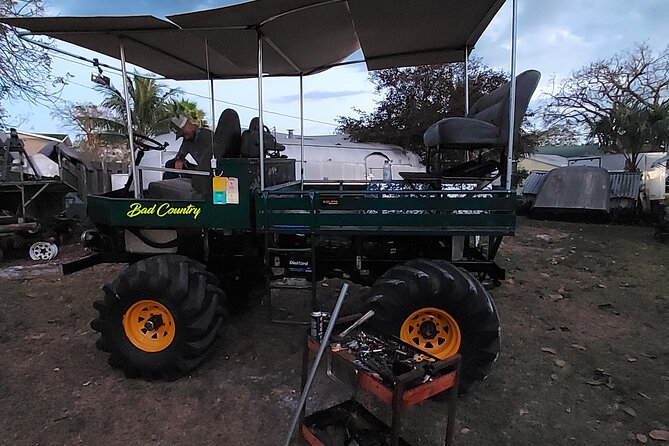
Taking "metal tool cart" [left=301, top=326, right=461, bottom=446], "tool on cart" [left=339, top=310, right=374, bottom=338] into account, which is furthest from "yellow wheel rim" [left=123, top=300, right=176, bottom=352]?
"tool on cart" [left=339, top=310, right=374, bottom=338]

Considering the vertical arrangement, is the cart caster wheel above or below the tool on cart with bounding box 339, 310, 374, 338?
below

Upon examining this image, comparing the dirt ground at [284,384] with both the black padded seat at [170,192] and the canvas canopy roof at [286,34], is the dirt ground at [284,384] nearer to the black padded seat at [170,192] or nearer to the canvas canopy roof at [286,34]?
the black padded seat at [170,192]

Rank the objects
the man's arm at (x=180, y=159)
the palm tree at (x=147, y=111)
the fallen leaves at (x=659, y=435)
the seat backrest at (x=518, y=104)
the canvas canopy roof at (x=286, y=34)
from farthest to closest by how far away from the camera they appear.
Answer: the palm tree at (x=147, y=111) < the man's arm at (x=180, y=159) < the seat backrest at (x=518, y=104) < the canvas canopy roof at (x=286, y=34) < the fallen leaves at (x=659, y=435)

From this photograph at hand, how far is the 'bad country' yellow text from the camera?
3.89 metres

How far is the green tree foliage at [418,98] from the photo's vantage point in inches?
574

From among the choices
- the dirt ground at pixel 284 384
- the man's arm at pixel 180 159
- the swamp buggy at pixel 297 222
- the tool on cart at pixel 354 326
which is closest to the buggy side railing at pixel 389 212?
the swamp buggy at pixel 297 222

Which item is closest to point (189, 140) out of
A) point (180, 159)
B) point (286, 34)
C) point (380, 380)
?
point (180, 159)

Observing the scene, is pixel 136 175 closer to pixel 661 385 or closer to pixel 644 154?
pixel 661 385

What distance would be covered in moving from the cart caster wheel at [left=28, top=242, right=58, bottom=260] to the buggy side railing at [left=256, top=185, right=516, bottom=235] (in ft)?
22.2

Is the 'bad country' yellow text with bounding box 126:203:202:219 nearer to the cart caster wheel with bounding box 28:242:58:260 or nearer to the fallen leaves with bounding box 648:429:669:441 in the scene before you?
the fallen leaves with bounding box 648:429:669:441

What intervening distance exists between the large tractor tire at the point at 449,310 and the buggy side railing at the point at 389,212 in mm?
371

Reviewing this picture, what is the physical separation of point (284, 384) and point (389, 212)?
61.0 inches

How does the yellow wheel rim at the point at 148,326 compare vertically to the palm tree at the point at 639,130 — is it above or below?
below

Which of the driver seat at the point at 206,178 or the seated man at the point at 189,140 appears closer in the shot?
the driver seat at the point at 206,178
